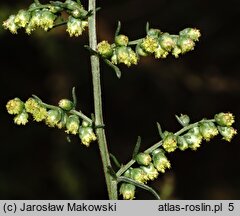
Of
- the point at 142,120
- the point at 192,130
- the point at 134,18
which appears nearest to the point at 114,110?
the point at 142,120

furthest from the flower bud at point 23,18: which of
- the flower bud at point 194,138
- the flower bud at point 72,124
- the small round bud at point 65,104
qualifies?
the flower bud at point 194,138

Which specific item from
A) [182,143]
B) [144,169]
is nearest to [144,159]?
[144,169]

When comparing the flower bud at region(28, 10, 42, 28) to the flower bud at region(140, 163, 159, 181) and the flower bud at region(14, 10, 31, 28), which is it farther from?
the flower bud at region(140, 163, 159, 181)

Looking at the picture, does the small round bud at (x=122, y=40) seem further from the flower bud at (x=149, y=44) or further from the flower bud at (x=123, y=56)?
the flower bud at (x=149, y=44)

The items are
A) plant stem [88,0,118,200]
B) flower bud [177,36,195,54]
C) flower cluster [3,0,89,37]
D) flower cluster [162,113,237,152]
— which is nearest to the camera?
plant stem [88,0,118,200]

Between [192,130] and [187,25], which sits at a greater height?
[187,25]

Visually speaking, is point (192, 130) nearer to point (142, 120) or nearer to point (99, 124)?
point (99, 124)


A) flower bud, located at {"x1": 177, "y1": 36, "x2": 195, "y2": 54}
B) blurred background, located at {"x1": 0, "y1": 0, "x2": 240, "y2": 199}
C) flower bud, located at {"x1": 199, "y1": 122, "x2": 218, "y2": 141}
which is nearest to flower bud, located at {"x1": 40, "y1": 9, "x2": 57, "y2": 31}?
flower bud, located at {"x1": 177, "y1": 36, "x2": 195, "y2": 54}
